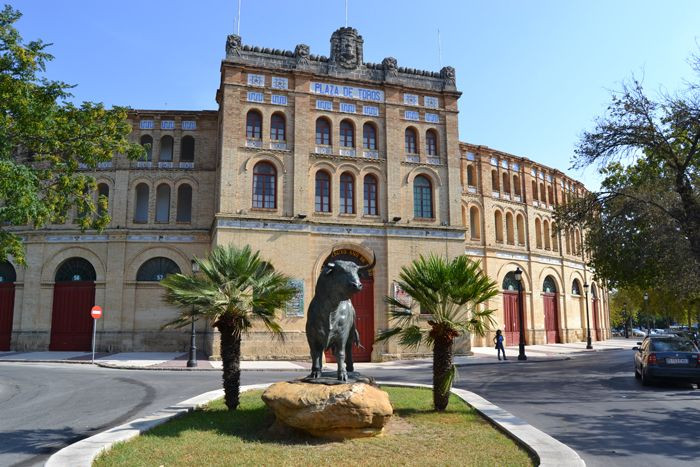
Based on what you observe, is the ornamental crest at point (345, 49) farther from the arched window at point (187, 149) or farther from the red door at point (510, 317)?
the red door at point (510, 317)

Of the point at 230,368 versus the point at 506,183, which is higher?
the point at 506,183

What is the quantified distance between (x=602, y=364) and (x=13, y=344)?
28540 mm

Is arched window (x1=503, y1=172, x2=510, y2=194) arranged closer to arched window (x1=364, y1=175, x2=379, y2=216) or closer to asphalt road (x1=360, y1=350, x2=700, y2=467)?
arched window (x1=364, y1=175, x2=379, y2=216)

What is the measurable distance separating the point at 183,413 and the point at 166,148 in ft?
74.4

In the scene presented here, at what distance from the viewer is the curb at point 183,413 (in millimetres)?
6527

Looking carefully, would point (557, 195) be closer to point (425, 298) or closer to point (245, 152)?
point (245, 152)

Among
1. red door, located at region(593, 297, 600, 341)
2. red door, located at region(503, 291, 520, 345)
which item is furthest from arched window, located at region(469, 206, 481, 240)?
red door, located at region(593, 297, 600, 341)

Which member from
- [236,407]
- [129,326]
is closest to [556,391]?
[236,407]

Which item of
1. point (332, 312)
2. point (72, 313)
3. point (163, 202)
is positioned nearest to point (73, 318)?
point (72, 313)

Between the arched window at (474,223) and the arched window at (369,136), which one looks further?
the arched window at (474,223)

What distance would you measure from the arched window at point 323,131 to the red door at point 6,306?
58.2 feet

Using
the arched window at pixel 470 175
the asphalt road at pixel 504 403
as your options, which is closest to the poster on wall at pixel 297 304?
the asphalt road at pixel 504 403

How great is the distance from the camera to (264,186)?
2519 centimetres

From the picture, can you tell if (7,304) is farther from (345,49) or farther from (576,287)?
(576,287)
